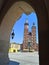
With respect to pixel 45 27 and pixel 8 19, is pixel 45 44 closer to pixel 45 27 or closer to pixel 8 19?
pixel 45 27

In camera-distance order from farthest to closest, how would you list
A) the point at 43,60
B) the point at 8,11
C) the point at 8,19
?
the point at 8,19
the point at 8,11
the point at 43,60

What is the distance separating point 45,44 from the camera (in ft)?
9.61

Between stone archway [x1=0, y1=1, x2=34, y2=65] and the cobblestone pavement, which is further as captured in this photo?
the cobblestone pavement

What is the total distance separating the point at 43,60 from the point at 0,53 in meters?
1.65

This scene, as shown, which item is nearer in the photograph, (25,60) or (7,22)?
(7,22)

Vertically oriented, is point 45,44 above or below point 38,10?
A: below

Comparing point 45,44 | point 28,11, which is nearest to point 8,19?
point 28,11

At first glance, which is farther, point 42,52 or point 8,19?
point 8,19

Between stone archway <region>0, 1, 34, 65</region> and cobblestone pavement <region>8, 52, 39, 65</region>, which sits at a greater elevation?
stone archway <region>0, 1, 34, 65</region>

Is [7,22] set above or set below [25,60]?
above

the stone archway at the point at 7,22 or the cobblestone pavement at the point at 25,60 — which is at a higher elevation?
the stone archway at the point at 7,22

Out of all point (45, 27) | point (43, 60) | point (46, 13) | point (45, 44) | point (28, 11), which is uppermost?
point (28, 11)

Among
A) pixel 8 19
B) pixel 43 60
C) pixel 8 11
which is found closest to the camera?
pixel 43 60

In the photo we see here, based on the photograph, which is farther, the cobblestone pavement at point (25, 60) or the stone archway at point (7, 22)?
the cobblestone pavement at point (25, 60)
